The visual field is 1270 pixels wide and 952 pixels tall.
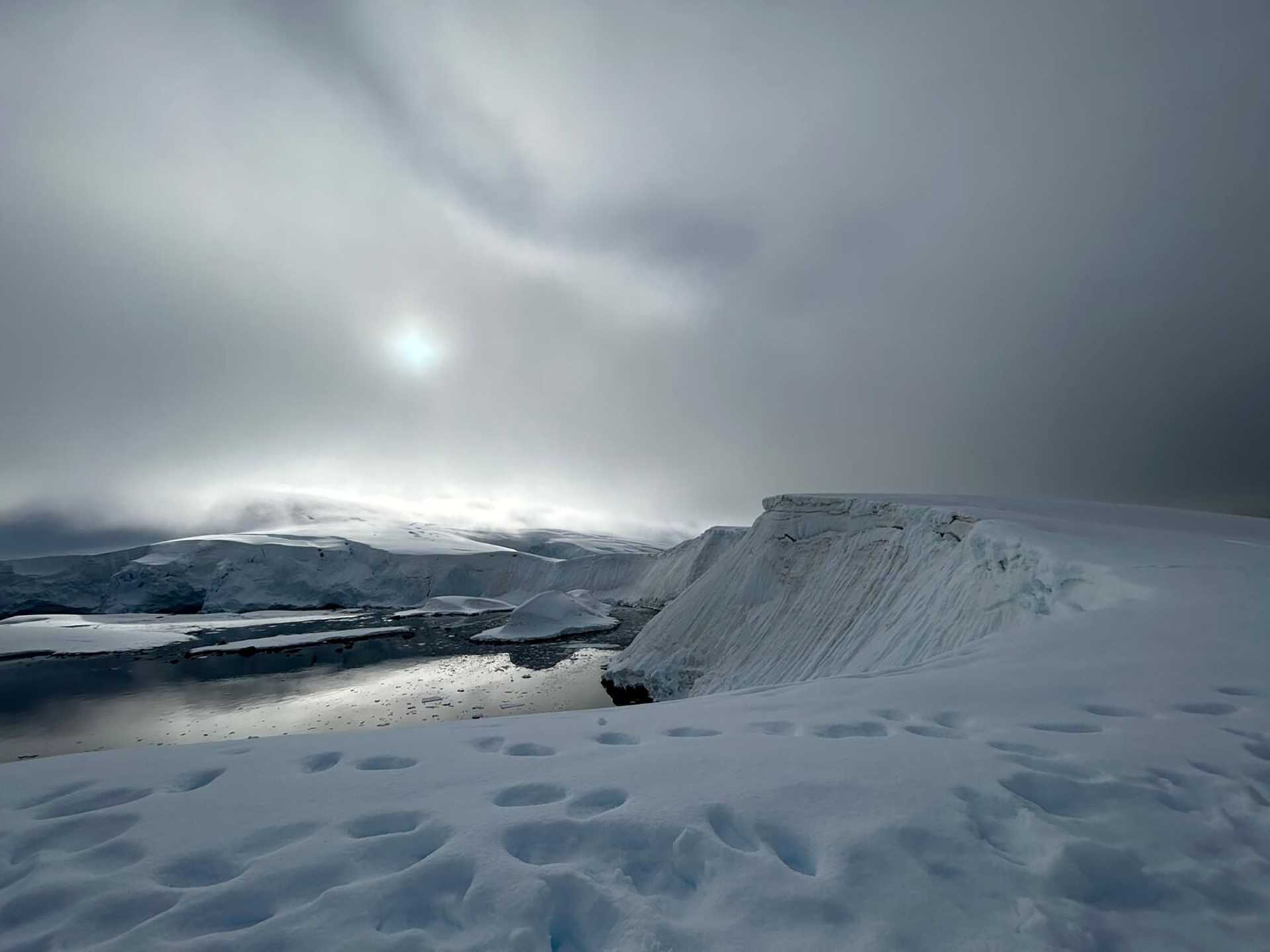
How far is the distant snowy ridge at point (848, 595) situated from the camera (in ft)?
35.8

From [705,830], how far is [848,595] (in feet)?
54.5

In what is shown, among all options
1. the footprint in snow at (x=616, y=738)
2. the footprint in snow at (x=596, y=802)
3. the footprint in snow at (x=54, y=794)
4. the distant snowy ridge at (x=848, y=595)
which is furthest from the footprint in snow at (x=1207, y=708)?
the footprint in snow at (x=54, y=794)

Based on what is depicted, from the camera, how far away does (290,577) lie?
69188 mm

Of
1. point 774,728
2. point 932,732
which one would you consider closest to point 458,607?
point 774,728

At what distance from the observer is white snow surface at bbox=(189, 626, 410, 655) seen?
34750 mm

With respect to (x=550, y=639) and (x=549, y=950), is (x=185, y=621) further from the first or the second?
(x=549, y=950)

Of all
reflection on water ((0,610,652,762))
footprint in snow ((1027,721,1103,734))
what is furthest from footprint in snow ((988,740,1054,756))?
reflection on water ((0,610,652,762))

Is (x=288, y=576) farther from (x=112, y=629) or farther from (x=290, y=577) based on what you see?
(x=112, y=629)

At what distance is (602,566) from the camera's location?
70938 mm

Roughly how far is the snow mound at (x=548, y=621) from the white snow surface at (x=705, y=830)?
1351 inches

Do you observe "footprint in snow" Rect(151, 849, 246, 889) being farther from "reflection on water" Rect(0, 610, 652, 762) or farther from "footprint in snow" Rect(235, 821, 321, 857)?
"reflection on water" Rect(0, 610, 652, 762)

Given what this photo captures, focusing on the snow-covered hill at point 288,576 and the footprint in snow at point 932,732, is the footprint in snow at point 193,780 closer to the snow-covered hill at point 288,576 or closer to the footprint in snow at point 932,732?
the footprint in snow at point 932,732

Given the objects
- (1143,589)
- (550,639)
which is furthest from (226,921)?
(550,639)

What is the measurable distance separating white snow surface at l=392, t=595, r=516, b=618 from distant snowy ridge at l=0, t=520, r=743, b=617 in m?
7.85
